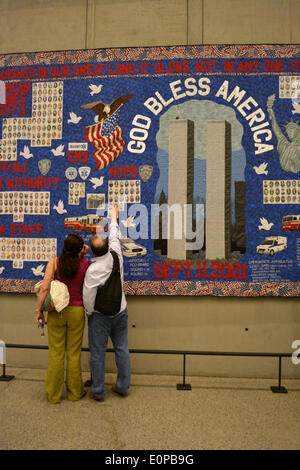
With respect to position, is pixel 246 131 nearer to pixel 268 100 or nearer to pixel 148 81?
pixel 268 100

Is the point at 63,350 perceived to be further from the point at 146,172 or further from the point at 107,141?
the point at 107,141

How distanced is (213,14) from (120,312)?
10.2 feet

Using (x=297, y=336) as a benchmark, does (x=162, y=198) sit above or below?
above

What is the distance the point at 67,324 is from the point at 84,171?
5.22ft

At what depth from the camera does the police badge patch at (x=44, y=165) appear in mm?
3928

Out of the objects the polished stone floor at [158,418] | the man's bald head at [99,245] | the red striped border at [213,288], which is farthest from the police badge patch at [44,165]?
the polished stone floor at [158,418]

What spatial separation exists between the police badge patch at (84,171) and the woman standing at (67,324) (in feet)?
3.23

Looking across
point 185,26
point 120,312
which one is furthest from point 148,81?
point 120,312

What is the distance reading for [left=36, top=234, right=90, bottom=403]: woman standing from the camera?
3.06 metres

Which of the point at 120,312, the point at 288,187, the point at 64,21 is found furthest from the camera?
the point at 64,21

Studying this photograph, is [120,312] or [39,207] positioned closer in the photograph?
[120,312]

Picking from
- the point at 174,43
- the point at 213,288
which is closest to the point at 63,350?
the point at 213,288

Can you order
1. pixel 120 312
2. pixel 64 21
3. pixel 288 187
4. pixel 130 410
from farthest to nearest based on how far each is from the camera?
pixel 64 21
pixel 288 187
pixel 120 312
pixel 130 410

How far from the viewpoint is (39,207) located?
12.9 feet
